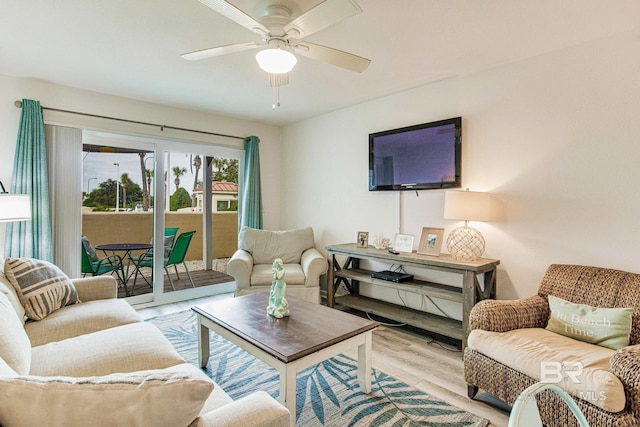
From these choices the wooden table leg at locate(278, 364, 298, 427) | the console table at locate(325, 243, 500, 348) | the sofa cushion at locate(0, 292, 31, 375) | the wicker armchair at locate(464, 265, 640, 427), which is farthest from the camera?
the console table at locate(325, 243, 500, 348)

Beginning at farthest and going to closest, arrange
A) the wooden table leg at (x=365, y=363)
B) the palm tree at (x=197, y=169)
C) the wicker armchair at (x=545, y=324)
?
the palm tree at (x=197, y=169), the wooden table leg at (x=365, y=363), the wicker armchair at (x=545, y=324)

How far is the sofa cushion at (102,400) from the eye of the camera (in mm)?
764

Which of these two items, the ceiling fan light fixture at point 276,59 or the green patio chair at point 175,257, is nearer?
the ceiling fan light fixture at point 276,59

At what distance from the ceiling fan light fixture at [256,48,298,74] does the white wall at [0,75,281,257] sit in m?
2.50

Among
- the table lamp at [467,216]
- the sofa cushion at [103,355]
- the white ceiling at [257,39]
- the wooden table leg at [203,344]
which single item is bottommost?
the wooden table leg at [203,344]

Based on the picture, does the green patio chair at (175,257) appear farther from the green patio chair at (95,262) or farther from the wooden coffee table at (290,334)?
the wooden coffee table at (290,334)

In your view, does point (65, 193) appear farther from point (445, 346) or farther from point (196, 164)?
point (445, 346)

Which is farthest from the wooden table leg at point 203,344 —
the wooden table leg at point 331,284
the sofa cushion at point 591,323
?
the sofa cushion at point 591,323

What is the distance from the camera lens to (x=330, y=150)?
428cm

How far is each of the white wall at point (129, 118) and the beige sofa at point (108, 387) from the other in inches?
80.6

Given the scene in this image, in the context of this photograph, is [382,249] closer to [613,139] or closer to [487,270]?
[487,270]

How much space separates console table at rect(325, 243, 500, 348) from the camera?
2559 millimetres

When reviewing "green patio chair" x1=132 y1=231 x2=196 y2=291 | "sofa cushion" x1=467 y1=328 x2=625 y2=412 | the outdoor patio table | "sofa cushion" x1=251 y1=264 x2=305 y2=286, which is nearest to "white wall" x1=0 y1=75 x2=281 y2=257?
the outdoor patio table

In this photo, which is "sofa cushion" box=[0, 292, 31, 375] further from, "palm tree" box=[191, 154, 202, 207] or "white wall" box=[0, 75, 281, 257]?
"palm tree" box=[191, 154, 202, 207]
